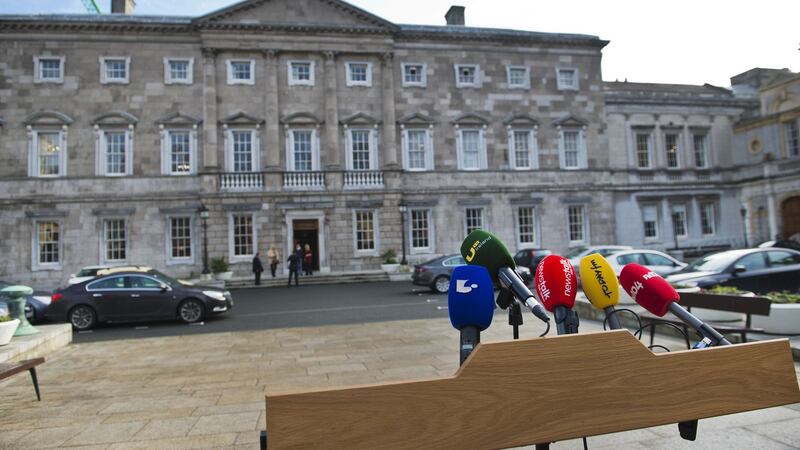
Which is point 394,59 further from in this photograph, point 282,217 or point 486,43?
point 282,217

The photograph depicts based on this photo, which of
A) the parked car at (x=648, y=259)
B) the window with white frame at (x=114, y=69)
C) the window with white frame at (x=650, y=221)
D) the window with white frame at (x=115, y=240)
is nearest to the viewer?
the parked car at (x=648, y=259)

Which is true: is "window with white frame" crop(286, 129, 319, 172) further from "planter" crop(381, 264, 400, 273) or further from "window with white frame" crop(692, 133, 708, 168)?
"window with white frame" crop(692, 133, 708, 168)

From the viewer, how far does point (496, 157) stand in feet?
97.1

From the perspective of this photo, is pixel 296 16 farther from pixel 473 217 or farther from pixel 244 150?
pixel 473 217

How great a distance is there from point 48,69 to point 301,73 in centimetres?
1302

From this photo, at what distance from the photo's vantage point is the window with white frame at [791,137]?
103 ft

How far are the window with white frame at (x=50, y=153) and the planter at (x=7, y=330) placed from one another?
20.6 m

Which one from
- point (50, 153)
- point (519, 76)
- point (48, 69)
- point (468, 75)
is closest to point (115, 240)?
point (50, 153)

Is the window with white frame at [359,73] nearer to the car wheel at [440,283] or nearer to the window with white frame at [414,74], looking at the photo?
the window with white frame at [414,74]

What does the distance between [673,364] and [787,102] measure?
38858 millimetres

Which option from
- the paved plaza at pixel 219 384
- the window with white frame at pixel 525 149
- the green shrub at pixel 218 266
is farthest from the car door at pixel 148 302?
the window with white frame at pixel 525 149

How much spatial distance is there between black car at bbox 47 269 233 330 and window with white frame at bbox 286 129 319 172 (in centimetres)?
1523

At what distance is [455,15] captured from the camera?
33.7m

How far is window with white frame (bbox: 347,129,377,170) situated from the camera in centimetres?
2844
